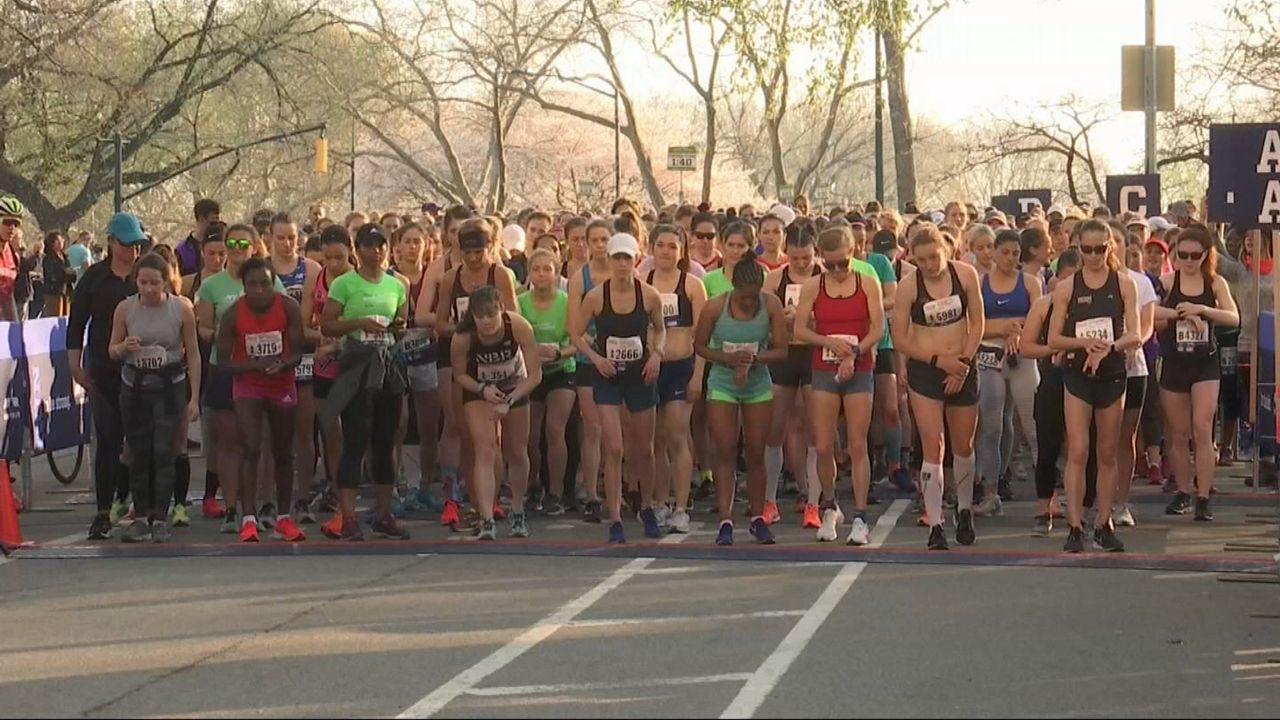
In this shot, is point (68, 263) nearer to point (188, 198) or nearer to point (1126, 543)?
point (1126, 543)

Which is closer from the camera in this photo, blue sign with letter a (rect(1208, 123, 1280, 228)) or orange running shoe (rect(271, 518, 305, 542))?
blue sign with letter a (rect(1208, 123, 1280, 228))

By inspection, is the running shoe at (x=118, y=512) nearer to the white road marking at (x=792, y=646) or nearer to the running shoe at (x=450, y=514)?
the running shoe at (x=450, y=514)

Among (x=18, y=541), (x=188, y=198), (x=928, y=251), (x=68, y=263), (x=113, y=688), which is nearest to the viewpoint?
(x=113, y=688)

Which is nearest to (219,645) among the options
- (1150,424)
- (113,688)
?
(113,688)

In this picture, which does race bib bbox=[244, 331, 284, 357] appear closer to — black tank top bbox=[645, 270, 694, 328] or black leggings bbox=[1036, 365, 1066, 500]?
black tank top bbox=[645, 270, 694, 328]

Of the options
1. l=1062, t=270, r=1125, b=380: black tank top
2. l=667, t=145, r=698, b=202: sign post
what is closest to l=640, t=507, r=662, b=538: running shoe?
l=1062, t=270, r=1125, b=380: black tank top

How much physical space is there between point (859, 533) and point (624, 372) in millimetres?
1765

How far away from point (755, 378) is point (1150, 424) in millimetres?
4414

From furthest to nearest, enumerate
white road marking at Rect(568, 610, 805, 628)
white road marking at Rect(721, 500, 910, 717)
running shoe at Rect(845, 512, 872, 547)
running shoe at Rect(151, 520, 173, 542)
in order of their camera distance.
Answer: running shoe at Rect(151, 520, 173, 542) → running shoe at Rect(845, 512, 872, 547) → white road marking at Rect(568, 610, 805, 628) → white road marking at Rect(721, 500, 910, 717)

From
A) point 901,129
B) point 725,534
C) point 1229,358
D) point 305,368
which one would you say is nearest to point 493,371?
point 305,368

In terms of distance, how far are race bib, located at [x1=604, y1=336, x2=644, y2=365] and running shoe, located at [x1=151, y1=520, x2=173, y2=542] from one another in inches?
119

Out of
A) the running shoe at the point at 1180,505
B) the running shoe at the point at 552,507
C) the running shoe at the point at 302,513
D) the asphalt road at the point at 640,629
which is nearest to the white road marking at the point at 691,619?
the asphalt road at the point at 640,629

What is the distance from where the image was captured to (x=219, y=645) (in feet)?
32.5

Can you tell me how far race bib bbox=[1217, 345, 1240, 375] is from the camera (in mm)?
16145
